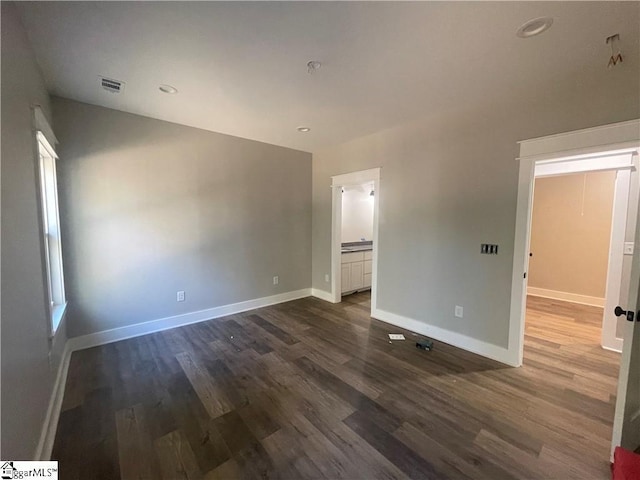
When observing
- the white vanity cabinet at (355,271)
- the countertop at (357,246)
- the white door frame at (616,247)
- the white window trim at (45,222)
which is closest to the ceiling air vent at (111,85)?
the white window trim at (45,222)

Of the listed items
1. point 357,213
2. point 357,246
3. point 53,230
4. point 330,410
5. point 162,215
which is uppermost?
point 357,213

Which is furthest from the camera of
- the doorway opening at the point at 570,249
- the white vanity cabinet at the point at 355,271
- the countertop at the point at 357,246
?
the countertop at the point at 357,246

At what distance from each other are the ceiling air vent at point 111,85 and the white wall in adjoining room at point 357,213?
3.96 meters

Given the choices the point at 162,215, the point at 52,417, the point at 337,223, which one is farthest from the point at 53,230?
the point at 337,223

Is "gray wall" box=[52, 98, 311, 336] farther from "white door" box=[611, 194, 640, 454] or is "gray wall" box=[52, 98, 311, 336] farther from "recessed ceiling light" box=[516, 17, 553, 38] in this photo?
"white door" box=[611, 194, 640, 454]

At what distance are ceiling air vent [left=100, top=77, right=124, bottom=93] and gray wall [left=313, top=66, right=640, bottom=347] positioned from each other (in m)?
2.87

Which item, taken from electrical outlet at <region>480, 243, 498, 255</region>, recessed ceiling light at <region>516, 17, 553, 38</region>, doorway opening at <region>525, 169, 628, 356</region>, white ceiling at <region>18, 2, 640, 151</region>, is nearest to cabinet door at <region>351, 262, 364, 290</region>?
electrical outlet at <region>480, 243, 498, 255</region>

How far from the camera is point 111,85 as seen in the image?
2373 millimetres

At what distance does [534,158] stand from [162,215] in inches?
162

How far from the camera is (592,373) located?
8.07ft

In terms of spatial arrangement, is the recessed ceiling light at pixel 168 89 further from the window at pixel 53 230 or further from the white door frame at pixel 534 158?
the white door frame at pixel 534 158

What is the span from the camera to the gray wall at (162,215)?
9.21ft

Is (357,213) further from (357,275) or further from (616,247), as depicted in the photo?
(616,247)

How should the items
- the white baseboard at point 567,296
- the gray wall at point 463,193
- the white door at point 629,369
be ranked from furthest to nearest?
the white baseboard at point 567,296 → the gray wall at point 463,193 → the white door at point 629,369
